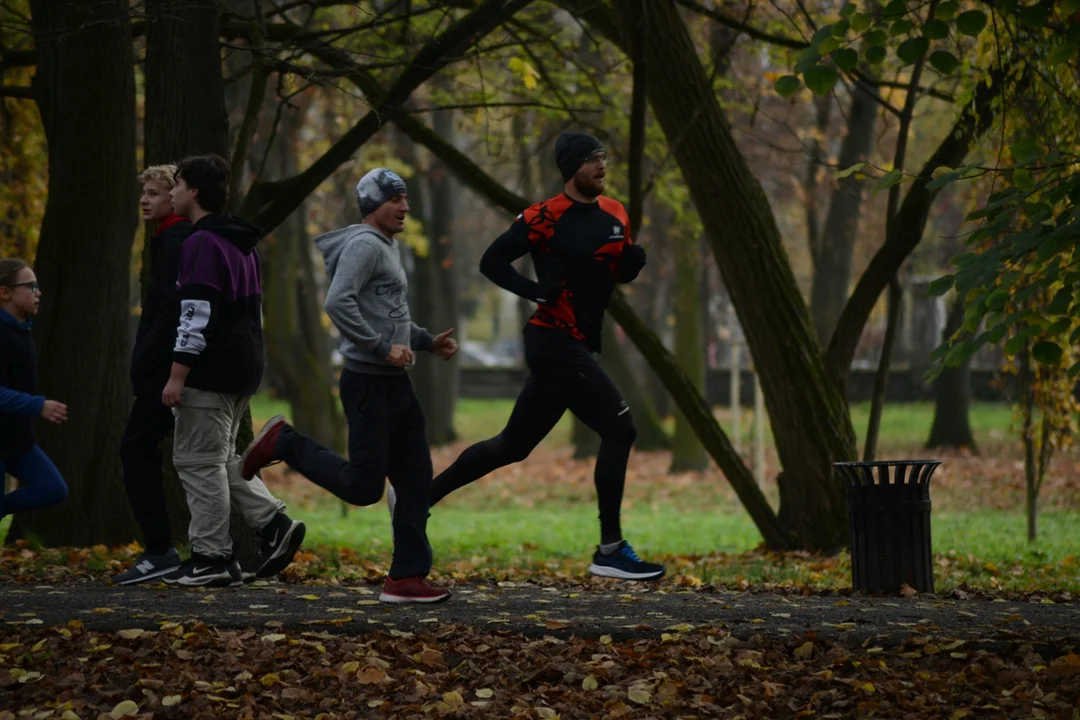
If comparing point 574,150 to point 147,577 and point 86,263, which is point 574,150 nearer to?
point 147,577

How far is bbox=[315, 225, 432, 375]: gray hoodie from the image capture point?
623cm

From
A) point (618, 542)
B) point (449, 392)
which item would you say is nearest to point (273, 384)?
point (449, 392)

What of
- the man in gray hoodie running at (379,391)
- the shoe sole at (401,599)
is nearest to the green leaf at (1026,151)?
the man in gray hoodie running at (379,391)

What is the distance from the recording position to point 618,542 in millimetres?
7367

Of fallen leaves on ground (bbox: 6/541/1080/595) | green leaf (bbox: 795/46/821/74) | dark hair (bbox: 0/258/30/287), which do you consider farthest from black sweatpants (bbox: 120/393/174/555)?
green leaf (bbox: 795/46/821/74)

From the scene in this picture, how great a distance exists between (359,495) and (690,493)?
14639 mm

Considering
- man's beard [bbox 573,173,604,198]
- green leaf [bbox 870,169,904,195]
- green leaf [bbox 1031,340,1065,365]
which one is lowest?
green leaf [bbox 1031,340,1065,365]

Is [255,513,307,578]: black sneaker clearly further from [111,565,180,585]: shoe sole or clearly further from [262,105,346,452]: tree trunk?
[262,105,346,452]: tree trunk

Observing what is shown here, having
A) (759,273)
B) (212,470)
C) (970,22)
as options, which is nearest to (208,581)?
(212,470)

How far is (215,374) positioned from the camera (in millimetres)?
6633

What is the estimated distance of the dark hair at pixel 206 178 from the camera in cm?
677

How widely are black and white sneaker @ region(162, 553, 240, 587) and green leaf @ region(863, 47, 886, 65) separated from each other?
382cm

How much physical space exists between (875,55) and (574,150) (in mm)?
1680

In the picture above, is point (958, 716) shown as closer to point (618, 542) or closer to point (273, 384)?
point (618, 542)
